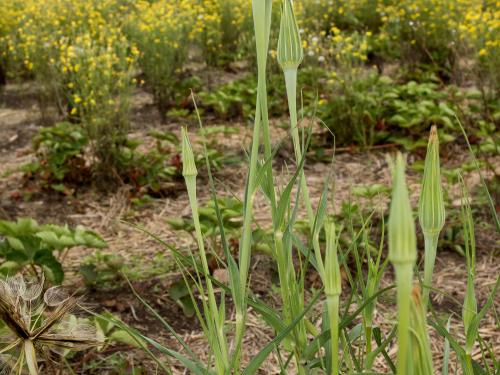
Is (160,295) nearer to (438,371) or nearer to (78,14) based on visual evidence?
(438,371)

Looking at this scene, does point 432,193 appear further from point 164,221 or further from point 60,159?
point 60,159

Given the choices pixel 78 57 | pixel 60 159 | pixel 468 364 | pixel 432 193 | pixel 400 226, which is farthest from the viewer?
pixel 78 57

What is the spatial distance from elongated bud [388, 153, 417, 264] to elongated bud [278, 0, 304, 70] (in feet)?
1.38

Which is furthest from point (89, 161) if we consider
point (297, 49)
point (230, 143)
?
point (297, 49)

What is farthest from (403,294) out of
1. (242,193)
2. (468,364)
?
(242,193)

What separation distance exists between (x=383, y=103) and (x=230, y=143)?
1.00 metres

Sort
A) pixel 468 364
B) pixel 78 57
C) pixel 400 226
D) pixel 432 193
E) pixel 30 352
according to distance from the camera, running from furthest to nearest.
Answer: pixel 78 57 < pixel 30 352 < pixel 468 364 < pixel 432 193 < pixel 400 226

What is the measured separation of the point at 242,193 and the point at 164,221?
130 centimetres

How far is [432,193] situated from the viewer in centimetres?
67

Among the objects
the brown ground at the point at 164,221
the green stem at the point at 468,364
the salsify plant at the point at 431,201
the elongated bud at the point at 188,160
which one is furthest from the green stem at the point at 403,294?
the brown ground at the point at 164,221

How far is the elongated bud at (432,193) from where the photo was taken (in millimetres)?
645

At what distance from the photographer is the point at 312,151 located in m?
3.95

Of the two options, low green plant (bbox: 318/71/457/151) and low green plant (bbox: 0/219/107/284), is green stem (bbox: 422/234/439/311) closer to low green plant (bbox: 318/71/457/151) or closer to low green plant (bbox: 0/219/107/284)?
low green plant (bbox: 0/219/107/284)

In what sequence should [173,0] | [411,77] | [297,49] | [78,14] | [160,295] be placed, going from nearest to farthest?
[297,49], [160,295], [411,77], [78,14], [173,0]
